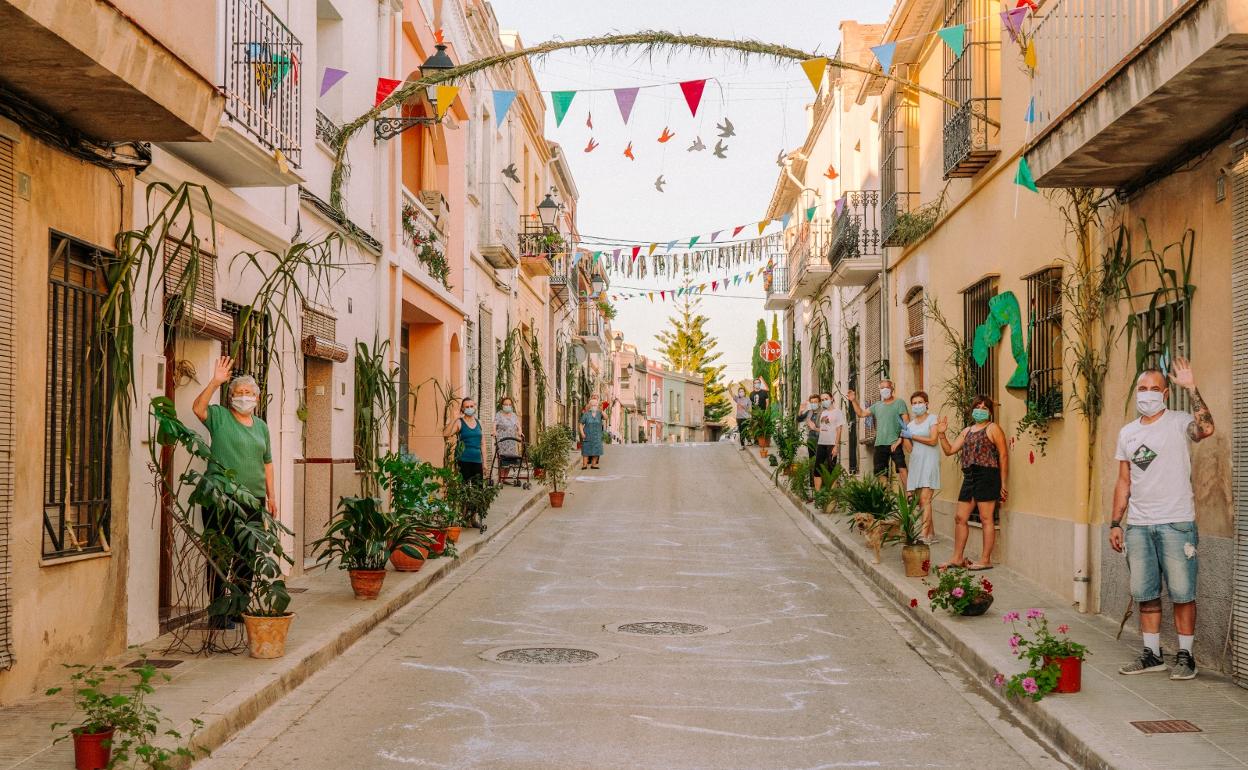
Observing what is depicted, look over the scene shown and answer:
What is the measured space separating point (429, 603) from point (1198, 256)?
6.76 m

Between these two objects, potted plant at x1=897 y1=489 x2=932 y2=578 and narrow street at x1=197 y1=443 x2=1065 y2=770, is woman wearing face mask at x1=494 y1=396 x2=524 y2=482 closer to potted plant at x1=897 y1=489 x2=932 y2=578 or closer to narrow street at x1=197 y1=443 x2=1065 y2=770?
narrow street at x1=197 y1=443 x2=1065 y2=770

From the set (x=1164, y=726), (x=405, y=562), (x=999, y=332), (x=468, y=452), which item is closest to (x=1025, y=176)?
(x=999, y=332)

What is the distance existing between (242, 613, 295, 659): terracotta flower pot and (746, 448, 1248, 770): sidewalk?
4.43m

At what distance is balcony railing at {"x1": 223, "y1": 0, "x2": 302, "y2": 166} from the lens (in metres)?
9.27

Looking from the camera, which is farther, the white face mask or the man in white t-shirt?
the white face mask

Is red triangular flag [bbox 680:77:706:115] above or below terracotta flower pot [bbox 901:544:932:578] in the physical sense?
above

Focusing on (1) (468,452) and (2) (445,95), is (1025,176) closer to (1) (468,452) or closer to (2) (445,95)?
(2) (445,95)

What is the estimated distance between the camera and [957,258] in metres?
15.0

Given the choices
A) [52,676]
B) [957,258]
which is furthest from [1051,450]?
→ [52,676]

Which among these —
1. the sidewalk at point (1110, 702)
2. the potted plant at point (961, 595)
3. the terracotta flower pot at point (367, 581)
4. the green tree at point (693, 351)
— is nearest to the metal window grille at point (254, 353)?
the terracotta flower pot at point (367, 581)

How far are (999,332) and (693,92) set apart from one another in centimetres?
409

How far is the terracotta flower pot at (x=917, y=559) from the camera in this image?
38.8 ft

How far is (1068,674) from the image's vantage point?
22.4ft

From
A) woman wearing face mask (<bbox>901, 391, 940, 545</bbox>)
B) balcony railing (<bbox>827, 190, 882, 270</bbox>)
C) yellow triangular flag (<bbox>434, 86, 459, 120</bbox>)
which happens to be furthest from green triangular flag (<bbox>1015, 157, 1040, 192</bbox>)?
balcony railing (<bbox>827, 190, 882, 270</bbox>)
